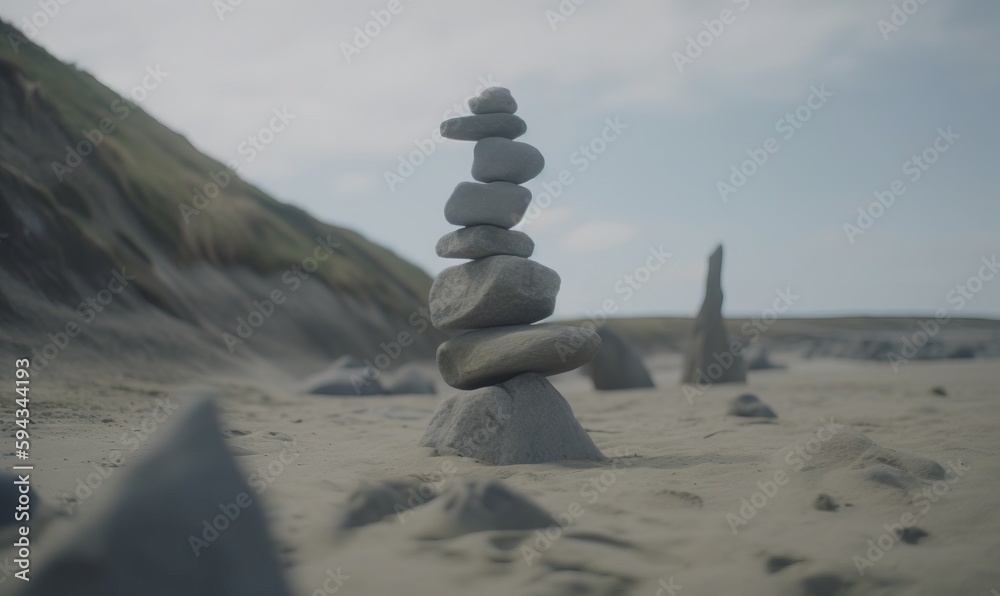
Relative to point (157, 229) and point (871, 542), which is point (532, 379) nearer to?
point (871, 542)

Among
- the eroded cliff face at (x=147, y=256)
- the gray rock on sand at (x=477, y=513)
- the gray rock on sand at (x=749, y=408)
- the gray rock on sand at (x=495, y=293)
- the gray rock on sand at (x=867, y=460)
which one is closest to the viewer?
the gray rock on sand at (x=477, y=513)

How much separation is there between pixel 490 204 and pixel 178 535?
3.84 m

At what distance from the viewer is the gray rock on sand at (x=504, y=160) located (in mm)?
5812

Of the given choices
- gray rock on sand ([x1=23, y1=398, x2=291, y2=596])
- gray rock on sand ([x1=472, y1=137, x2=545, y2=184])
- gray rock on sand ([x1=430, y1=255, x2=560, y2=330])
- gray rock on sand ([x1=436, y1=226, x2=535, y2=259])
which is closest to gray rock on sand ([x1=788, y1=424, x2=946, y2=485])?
gray rock on sand ([x1=430, y1=255, x2=560, y2=330])

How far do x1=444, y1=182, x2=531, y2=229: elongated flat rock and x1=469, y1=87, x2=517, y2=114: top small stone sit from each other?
0.56m

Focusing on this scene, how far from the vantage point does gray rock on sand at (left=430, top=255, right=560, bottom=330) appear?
550 cm

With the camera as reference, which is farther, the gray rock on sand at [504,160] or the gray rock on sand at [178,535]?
the gray rock on sand at [504,160]

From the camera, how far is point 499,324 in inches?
226

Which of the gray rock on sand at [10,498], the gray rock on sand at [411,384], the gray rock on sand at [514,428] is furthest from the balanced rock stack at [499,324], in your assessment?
the gray rock on sand at [411,384]

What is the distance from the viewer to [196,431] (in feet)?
8.35

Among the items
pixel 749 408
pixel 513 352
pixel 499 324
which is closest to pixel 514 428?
pixel 513 352

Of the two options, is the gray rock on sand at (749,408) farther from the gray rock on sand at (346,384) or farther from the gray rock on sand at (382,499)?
the gray rock on sand at (346,384)

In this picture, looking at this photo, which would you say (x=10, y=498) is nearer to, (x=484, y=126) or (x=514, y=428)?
(x=514, y=428)

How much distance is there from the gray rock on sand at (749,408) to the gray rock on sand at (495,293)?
9.38 feet
